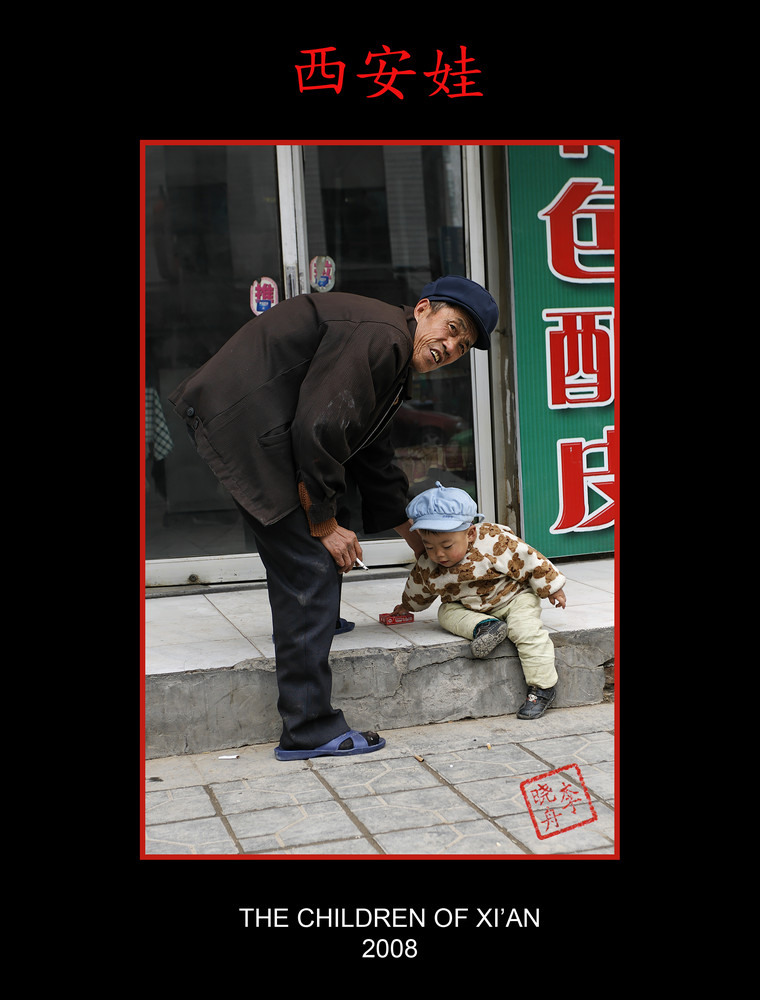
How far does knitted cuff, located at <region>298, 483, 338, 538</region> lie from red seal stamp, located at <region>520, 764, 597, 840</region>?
1040 millimetres

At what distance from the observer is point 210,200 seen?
16.2 feet

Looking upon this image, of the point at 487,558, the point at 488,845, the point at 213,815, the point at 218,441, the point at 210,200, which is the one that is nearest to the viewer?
the point at 488,845

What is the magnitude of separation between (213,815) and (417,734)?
953mm

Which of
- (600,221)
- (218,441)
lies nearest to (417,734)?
(218,441)

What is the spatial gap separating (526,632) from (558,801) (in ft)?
2.85

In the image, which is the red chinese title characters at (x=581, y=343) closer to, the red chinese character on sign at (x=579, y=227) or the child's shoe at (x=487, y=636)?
the red chinese character on sign at (x=579, y=227)

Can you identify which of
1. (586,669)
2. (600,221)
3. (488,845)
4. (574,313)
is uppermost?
(600,221)

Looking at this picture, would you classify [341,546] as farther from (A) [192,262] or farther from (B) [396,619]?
(A) [192,262]

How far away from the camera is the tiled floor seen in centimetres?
378

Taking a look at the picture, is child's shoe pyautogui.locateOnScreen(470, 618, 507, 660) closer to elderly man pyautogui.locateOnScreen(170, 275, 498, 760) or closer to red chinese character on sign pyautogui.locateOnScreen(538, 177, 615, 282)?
elderly man pyautogui.locateOnScreen(170, 275, 498, 760)

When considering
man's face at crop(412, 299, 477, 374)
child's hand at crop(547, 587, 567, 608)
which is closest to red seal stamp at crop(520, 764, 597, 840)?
child's hand at crop(547, 587, 567, 608)

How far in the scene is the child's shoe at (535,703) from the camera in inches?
152

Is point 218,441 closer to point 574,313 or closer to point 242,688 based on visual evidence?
point 242,688

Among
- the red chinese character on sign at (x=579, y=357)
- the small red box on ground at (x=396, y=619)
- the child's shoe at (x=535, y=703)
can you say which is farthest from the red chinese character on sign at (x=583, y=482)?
the child's shoe at (x=535, y=703)
